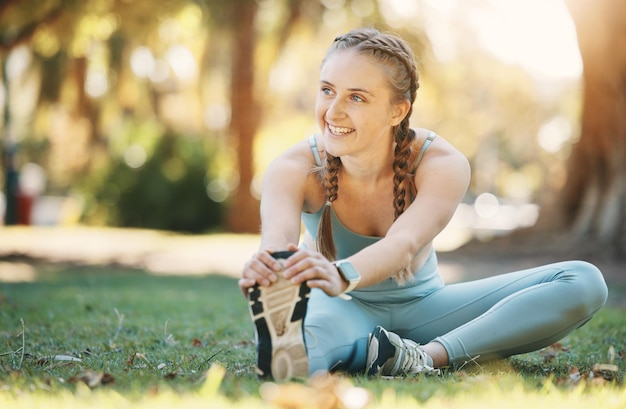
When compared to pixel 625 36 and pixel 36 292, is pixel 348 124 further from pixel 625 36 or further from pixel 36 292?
pixel 625 36

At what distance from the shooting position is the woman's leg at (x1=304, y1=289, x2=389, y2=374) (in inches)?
122

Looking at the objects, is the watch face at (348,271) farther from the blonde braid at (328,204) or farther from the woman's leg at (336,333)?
the blonde braid at (328,204)

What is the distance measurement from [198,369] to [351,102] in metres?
1.30

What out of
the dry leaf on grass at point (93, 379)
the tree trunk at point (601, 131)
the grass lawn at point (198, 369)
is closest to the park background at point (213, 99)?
the tree trunk at point (601, 131)

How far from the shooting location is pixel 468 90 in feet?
127

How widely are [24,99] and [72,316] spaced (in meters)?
25.2

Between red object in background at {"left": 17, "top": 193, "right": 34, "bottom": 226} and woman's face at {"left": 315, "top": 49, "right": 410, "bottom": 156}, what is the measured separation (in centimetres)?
1954

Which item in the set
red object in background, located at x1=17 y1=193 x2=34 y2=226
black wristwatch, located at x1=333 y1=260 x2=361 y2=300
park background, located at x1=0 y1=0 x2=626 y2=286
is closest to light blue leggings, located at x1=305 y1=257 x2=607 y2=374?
black wristwatch, located at x1=333 y1=260 x2=361 y2=300

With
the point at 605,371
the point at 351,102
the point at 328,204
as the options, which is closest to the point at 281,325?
the point at 328,204

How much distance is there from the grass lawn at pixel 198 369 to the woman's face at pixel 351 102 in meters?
1.02

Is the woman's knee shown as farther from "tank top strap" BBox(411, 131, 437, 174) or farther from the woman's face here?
the woman's face

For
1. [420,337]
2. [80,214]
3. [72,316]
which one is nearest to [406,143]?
[420,337]

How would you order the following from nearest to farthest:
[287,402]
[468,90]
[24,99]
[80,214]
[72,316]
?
1. [287,402]
2. [72,316]
3. [80,214]
4. [24,99]
5. [468,90]

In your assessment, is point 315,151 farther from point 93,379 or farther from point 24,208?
point 24,208
